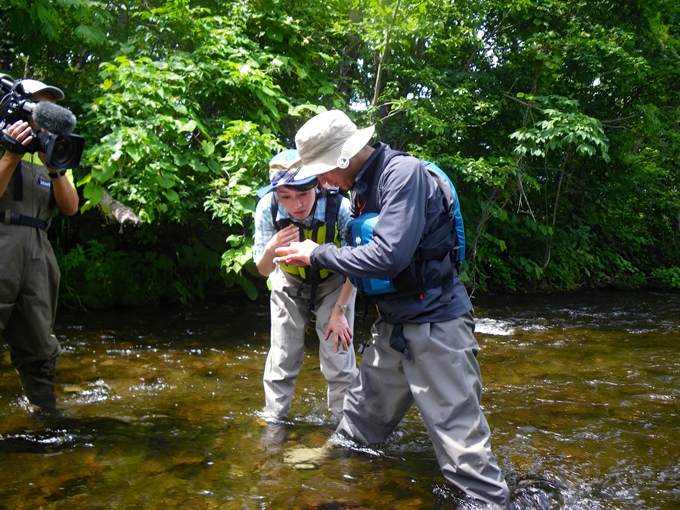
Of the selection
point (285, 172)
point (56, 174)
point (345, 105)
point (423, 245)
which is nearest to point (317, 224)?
point (285, 172)

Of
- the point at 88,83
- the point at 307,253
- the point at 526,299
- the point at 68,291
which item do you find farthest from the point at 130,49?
the point at 526,299

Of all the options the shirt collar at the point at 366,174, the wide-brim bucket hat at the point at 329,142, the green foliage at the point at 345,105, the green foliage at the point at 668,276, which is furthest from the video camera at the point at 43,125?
the green foliage at the point at 668,276

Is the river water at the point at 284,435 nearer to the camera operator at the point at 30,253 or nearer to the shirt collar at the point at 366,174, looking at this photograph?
the camera operator at the point at 30,253

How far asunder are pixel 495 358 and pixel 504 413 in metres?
1.84

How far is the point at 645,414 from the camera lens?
4.66 metres

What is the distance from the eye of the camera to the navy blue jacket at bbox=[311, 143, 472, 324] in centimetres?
258

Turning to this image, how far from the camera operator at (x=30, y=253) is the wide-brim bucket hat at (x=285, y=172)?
1251mm

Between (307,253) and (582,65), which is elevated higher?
(582,65)

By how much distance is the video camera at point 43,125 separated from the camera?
3328 millimetres

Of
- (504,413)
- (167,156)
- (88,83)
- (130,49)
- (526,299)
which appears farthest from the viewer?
(526,299)

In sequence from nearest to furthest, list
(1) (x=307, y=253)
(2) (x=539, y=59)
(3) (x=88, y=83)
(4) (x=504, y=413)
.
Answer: (1) (x=307, y=253), (4) (x=504, y=413), (3) (x=88, y=83), (2) (x=539, y=59)

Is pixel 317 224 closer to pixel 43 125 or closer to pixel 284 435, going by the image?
pixel 284 435

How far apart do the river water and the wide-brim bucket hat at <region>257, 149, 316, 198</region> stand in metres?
1.60

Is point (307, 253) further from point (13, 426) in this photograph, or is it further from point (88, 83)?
point (88, 83)
